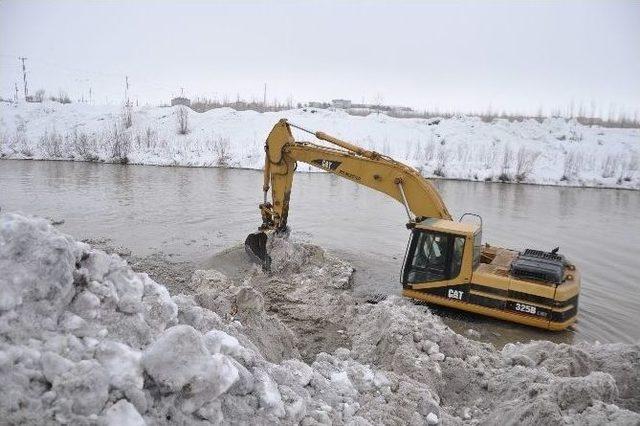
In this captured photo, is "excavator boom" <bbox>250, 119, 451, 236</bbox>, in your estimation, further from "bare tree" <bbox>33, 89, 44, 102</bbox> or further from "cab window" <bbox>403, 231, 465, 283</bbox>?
"bare tree" <bbox>33, 89, 44, 102</bbox>

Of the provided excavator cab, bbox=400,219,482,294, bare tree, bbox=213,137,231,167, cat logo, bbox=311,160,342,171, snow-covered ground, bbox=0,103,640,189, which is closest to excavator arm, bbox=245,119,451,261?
cat logo, bbox=311,160,342,171

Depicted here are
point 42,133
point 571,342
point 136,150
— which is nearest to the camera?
point 571,342

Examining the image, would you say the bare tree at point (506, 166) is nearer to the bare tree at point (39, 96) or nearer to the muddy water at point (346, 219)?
the muddy water at point (346, 219)

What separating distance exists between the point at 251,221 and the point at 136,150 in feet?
58.0

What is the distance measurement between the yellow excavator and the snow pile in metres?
1.74

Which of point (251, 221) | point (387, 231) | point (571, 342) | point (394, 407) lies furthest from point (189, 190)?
point (394, 407)

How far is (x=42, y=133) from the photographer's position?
3384cm

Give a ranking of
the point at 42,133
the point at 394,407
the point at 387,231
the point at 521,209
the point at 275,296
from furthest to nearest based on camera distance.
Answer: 1. the point at 42,133
2. the point at 521,209
3. the point at 387,231
4. the point at 275,296
5. the point at 394,407

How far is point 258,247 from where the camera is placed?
10398mm

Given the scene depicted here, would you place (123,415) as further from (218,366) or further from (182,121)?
(182,121)

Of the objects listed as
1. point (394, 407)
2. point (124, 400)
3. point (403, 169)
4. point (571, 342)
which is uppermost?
point (403, 169)

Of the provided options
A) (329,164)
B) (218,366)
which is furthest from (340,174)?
(218,366)

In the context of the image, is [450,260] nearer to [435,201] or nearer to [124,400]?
[435,201]

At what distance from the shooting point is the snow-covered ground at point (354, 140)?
1158 inches
